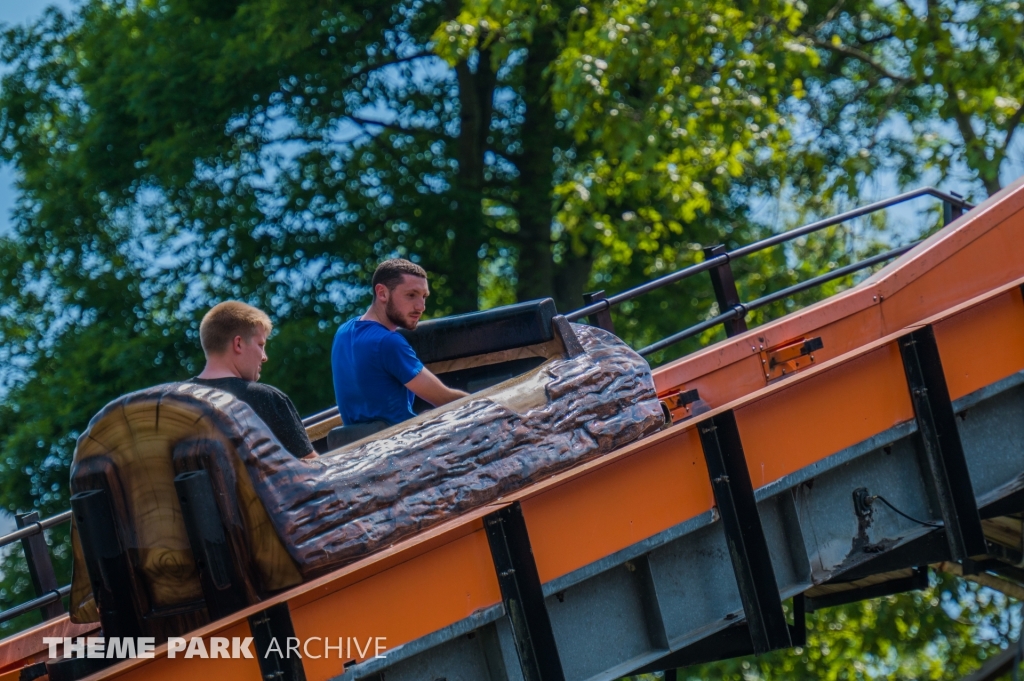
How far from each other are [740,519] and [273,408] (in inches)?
64.0

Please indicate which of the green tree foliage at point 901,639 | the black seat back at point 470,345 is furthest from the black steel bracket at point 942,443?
the green tree foliage at point 901,639

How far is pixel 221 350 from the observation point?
3.91 metres

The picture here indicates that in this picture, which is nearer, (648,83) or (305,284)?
(648,83)

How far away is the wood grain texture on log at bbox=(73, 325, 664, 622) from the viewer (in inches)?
141

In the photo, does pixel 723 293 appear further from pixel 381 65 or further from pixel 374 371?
pixel 381 65

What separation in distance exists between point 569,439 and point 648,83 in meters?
6.91

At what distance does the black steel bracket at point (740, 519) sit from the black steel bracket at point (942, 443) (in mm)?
830

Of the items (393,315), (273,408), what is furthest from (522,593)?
(393,315)

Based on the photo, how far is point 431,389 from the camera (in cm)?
454

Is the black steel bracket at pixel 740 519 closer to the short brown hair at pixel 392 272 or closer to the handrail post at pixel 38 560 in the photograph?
the short brown hair at pixel 392 272

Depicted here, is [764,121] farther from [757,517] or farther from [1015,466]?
[757,517]

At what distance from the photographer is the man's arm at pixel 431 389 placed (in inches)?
178

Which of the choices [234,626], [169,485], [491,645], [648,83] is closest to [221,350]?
[169,485]

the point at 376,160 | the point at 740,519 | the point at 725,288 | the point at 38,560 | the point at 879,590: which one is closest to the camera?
the point at 740,519
